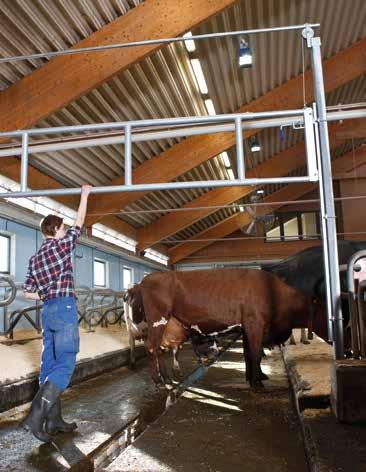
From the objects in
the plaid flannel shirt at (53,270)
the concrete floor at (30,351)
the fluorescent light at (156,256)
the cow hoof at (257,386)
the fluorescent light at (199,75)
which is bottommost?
the cow hoof at (257,386)

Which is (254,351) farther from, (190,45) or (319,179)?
(190,45)

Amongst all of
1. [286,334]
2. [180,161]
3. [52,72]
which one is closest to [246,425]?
[286,334]

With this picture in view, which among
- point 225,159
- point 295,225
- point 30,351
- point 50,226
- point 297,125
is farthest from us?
point 295,225

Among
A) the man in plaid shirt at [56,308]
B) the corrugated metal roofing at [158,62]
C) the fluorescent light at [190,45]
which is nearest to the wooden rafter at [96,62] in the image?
the corrugated metal roofing at [158,62]

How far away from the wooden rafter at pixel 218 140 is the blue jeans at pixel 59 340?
379 inches

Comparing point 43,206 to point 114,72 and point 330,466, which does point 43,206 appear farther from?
point 330,466

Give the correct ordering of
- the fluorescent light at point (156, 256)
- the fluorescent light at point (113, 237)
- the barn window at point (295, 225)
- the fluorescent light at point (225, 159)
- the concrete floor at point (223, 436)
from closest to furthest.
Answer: the concrete floor at point (223, 436) < the fluorescent light at point (225, 159) < the fluorescent light at point (113, 237) < the fluorescent light at point (156, 256) < the barn window at point (295, 225)

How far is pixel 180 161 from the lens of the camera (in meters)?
13.2

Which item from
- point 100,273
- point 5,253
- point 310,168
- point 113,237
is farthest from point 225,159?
point 310,168

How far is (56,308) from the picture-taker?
12.7 feet

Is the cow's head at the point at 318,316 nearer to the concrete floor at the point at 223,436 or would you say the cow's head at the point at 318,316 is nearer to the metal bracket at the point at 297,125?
the concrete floor at the point at 223,436

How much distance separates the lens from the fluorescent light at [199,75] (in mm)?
10097

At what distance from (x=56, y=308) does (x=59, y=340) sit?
0.26 m

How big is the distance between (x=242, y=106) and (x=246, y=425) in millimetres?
10145
